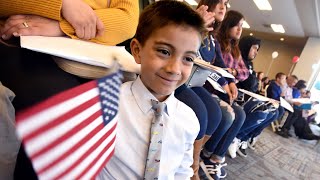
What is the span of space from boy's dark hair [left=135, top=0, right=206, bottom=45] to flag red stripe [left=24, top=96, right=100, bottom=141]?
0.43 meters

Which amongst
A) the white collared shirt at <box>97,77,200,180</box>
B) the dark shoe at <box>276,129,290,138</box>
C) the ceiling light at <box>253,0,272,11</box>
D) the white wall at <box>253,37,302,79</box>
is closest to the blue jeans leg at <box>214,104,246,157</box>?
the white collared shirt at <box>97,77,200,180</box>

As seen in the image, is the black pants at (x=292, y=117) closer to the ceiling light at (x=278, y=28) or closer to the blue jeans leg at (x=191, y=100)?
the ceiling light at (x=278, y=28)

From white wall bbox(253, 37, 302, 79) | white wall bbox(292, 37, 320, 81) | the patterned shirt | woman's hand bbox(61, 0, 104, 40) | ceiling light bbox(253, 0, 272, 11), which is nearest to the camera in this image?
woman's hand bbox(61, 0, 104, 40)

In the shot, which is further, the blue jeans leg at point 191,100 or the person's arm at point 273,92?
the person's arm at point 273,92

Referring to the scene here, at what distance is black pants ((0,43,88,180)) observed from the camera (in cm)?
56

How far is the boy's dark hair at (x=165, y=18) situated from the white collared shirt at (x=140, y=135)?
0.18 meters

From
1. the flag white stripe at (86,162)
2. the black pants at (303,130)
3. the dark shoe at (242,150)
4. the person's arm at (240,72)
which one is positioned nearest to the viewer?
the flag white stripe at (86,162)

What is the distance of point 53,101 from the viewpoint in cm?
32

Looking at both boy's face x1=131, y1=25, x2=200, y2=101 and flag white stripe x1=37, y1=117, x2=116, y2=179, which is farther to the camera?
boy's face x1=131, y1=25, x2=200, y2=101

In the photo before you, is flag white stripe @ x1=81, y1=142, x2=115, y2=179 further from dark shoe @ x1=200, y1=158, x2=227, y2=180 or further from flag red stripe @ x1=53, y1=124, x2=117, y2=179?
dark shoe @ x1=200, y1=158, x2=227, y2=180

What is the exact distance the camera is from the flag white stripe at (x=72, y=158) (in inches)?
13.1

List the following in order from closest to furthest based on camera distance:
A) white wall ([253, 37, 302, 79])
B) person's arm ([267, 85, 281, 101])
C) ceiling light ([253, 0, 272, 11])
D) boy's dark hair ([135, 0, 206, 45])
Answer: boy's dark hair ([135, 0, 206, 45]), person's arm ([267, 85, 281, 101]), ceiling light ([253, 0, 272, 11]), white wall ([253, 37, 302, 79])

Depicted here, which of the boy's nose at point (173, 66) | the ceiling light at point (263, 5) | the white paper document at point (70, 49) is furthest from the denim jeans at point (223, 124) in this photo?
the ceiling light at point (263, 5)

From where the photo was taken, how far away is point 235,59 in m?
2.18
